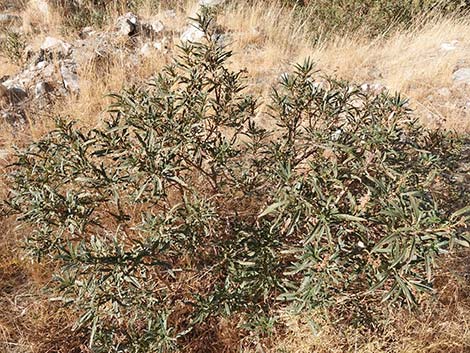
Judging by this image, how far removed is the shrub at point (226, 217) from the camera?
1.45m

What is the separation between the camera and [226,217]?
2.00 meters

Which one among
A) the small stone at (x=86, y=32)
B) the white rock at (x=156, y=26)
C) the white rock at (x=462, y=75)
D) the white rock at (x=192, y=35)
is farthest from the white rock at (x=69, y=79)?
the white rock at (x=462, y=75)

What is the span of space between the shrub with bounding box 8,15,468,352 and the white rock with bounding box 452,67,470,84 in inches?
112

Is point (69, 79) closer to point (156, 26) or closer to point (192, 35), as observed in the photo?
point (192, 35)

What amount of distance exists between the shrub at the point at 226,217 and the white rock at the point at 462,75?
112 inches

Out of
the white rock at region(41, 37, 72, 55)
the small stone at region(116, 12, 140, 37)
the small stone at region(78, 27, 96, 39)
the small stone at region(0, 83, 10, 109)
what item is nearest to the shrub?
the small stone at region(0, 83, 10, 109)

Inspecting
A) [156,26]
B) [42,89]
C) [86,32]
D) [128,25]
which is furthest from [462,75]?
[86,32]

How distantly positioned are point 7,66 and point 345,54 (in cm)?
403

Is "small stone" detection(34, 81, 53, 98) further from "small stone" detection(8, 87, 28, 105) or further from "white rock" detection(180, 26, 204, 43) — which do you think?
"white rock" detection(180, 26, 204, 43)

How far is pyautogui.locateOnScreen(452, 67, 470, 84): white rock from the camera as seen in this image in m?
4.46

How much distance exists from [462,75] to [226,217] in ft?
12.8

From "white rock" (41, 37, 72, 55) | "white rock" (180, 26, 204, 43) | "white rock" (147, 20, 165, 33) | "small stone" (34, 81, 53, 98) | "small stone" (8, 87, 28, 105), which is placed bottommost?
"small stone" (8, 87, 28, 105)

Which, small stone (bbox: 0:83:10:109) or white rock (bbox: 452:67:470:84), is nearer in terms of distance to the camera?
small stone (bbox: 0:83:10:109)

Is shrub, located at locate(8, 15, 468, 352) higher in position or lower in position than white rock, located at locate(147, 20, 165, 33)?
higher
